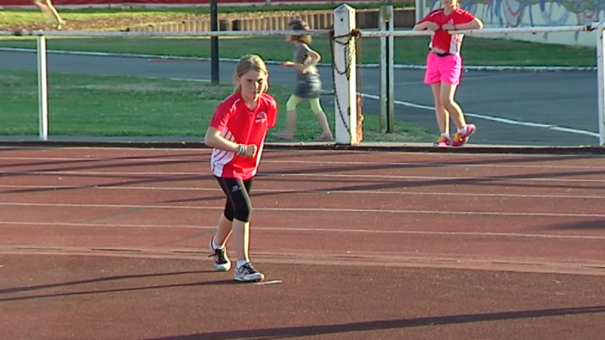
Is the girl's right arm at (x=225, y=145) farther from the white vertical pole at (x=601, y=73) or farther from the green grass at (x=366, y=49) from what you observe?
the green grass at (x=366, y=49)

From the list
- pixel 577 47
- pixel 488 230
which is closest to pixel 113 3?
pixel 577 47

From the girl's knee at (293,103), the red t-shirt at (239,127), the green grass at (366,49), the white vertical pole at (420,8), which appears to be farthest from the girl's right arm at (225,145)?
the white vertical pole at (420,8)

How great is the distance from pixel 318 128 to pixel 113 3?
44667 mm

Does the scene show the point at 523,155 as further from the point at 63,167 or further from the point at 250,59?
the point at 250,59

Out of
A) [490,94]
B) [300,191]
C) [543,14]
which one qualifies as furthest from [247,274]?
[543,14]

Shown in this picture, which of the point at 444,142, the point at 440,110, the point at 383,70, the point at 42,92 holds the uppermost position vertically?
the point at 383,70

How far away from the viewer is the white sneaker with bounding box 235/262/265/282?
27.0 ft

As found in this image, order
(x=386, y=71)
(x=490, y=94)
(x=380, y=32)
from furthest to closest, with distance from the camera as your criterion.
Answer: (x=490, y=94) → (x=386, y=71) → (x=380, y=32)

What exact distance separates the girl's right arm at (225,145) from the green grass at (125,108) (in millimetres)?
8212

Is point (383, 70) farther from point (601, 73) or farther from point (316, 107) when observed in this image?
point (601, 73)

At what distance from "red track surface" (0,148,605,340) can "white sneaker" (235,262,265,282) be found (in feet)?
0.38

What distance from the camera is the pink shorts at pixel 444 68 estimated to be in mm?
14406

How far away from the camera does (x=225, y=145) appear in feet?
26.2

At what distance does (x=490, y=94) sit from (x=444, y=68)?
919cm
